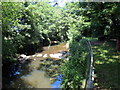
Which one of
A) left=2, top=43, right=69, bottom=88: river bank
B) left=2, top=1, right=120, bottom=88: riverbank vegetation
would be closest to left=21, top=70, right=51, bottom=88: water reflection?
left=2, top=43, right=69, bottom=88: river bank

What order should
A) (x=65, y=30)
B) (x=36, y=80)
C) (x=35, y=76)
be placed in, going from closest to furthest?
1. (x=36, y=80)
2. (x=35, y=76)
3. (x=65, y=30)

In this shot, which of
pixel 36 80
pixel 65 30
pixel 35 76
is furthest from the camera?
pixel 65 30

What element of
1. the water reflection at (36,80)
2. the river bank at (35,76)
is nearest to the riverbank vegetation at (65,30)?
the river bank at (35,76)

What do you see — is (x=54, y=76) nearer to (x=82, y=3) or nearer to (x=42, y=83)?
(x=42, y=83)

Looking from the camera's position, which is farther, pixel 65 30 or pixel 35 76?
pixel 65 30

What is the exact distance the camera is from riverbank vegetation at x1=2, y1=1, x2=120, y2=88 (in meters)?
6.62

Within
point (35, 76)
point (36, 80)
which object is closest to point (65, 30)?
point (35, 76)

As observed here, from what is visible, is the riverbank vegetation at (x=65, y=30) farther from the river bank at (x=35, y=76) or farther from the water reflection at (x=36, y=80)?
the water reflection at (x=36, y=80)

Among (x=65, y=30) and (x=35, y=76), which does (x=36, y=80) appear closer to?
(x=35, y=76)

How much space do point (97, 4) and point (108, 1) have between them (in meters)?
1.22

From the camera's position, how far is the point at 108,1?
6480 millimetres

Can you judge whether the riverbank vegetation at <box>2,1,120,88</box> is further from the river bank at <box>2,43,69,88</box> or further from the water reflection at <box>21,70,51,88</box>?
the water reflection at <box>21,70,51,88</box>

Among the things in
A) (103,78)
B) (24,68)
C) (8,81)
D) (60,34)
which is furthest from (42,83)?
(60,34)

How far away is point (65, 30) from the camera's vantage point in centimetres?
2608
